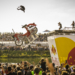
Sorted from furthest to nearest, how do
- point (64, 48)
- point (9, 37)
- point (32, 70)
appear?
point (9, 37), point (64, 48), point (32, 70)

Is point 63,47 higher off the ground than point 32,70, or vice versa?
point 63,47

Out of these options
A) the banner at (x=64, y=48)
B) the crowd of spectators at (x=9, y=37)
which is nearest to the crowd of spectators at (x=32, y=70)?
the banner at (x=64, y=48)

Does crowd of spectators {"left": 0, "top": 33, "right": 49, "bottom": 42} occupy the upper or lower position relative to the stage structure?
upper

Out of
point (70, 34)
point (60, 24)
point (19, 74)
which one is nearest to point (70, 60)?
point (70, 34)

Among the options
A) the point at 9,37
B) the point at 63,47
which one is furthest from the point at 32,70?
the point at 9,37

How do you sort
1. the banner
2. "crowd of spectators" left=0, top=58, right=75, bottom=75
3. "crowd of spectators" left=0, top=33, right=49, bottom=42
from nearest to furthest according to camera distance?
"crowd of spectators" left=0, top=58, right=75, bottom=75
the banner
"crowd of spectators" left=0, top=33, right=49, bottom=42

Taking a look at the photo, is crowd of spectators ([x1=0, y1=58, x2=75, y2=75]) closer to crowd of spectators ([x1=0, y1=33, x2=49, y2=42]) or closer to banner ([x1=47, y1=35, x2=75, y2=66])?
banner ([x1=47, y1=35, x2=75, y2=66])

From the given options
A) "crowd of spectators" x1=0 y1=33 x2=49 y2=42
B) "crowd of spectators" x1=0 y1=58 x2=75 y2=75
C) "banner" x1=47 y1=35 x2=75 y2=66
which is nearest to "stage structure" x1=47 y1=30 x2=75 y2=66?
"banner" x1=47 y1=35 x2=75 y2=66

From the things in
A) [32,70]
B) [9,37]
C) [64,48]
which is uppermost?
[9,37]

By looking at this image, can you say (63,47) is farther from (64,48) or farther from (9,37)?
(9,37)

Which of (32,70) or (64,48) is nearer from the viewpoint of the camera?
(32,70)

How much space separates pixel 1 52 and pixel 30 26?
6.39 metres

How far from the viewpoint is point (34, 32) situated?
760 inches

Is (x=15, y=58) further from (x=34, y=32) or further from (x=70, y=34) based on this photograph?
(x=70, y=34)
